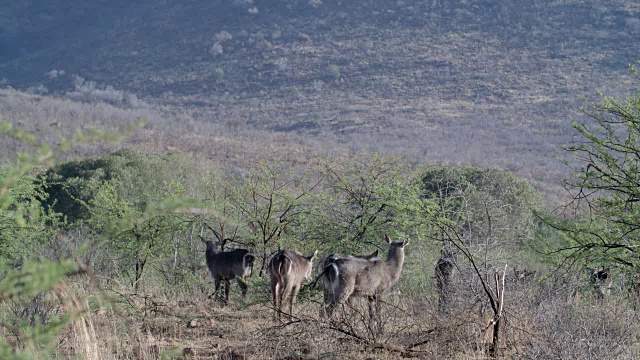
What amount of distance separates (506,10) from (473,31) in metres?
5.90

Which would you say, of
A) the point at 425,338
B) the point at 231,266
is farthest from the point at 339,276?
the point at 231,266

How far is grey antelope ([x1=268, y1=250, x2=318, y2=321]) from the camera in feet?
33.1

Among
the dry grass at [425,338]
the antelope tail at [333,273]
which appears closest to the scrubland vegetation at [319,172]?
the dry grass at [425,338]

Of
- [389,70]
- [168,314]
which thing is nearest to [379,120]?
[389,70]

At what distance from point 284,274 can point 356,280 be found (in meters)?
1.09

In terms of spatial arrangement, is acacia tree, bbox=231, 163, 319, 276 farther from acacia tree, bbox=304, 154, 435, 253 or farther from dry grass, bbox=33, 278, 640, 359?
dry grass, bbox=33, 278, 640, 359

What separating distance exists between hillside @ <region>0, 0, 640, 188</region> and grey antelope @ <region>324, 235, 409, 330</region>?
33.9m

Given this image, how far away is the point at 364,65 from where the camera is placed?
250ft

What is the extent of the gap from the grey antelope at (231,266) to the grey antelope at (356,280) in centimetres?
242

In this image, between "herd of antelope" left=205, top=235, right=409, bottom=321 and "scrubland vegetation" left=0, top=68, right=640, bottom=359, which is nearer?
"scrubland vegetation" left=0, top=68, right=640, bottom=359

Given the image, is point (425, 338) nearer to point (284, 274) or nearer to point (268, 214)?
point (284, 274)

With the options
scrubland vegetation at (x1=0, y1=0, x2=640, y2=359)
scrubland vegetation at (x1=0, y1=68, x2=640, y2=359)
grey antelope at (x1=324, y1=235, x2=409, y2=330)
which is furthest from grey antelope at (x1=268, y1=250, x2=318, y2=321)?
grey antelope at (x1=324, y1=235, x2=409, y2=330)

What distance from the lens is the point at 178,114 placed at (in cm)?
6475

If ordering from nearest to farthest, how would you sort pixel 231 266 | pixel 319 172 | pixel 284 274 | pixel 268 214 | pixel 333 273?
pixel 333 273 < pixel 284 274 < pixel 231 266 < pixel 268 214 < pixel 319 172
